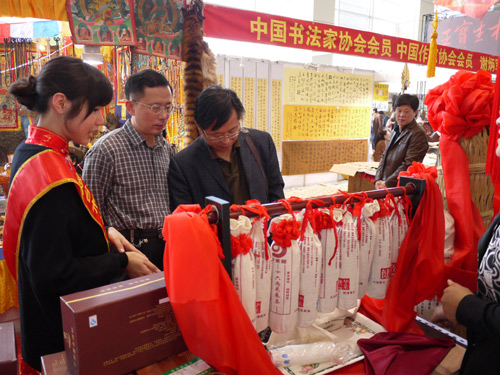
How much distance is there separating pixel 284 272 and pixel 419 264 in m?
0.58

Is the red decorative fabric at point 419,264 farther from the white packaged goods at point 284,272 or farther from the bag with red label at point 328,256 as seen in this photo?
the white packaged goods at point 284,272

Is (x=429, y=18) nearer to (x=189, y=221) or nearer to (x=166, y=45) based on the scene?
(x=166, y=45)

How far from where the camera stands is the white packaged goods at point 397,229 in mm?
1275

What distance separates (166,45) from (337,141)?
2.91 m

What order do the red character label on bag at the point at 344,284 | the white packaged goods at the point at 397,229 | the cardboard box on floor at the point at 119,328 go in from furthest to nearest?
the white packaged goods at the point at 397,229, the red character label on bag at the point at 344,284, the cardboard box on floor at the point at 119,328

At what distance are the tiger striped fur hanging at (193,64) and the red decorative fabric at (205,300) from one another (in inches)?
60.4

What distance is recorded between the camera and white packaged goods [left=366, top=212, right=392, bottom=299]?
1.23 m

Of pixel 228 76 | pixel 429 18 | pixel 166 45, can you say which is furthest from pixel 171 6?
pixel 429 18

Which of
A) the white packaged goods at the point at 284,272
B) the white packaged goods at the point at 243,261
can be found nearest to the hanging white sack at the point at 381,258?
the white packaged goods at the point at 284,272

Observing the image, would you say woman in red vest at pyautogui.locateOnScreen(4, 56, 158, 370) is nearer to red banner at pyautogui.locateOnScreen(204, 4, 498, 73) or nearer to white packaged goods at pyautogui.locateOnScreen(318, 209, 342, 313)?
white packaged goods at pyautogui.locateOnScreen(318, 209, 342, 313)

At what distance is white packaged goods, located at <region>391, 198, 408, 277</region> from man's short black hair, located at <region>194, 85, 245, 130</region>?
0.73 m

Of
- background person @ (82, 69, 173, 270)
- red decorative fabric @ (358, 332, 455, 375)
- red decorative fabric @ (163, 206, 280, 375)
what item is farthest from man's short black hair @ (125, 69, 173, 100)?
red decorative fabric @ (358, 332, 455, 375)

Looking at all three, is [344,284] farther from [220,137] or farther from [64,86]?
[64,86]

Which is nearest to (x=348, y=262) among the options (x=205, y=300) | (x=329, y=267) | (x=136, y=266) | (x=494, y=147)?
(x=329, y=267)
